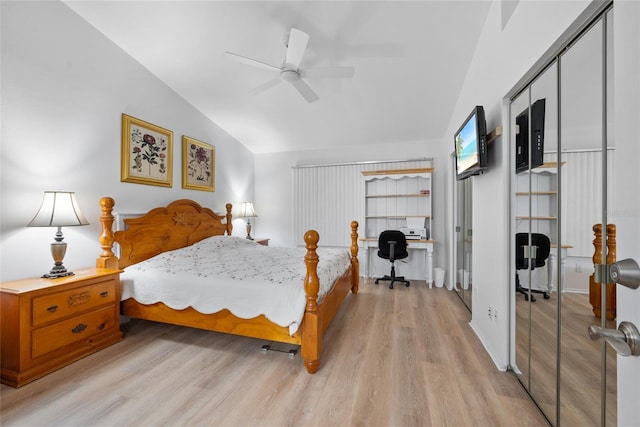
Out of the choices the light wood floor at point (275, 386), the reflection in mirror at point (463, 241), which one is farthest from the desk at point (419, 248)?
the light wood floor at point (275, 386)

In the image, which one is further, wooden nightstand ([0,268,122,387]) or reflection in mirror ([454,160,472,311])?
reflection in mirror ([454,160,472,311])

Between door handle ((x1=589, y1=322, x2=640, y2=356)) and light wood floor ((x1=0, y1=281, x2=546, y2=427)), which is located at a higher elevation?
door handle ((x1=589, y1=322, x2=640, y2=356))

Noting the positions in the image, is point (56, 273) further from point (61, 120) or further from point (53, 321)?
A: point (61, 120)

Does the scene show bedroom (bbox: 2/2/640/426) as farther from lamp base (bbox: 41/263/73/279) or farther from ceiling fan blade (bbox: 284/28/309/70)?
ceiling fan blade (bbox: 284/28/309/70)

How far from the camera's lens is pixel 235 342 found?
238cm

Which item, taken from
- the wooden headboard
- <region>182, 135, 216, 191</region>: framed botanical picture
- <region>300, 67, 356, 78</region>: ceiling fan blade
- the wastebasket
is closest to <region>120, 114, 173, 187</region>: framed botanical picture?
<region>182, 135, 216, 191</region>: framed botanical picture

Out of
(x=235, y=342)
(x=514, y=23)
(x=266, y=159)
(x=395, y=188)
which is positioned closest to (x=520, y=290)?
(x=514, y=23)

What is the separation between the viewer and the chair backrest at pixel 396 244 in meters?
3.96

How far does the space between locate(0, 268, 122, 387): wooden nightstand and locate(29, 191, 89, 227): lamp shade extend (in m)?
0.43

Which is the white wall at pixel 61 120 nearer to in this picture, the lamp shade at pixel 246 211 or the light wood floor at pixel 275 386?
the light wood floor at pixel 275 386

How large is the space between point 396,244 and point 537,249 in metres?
2.38

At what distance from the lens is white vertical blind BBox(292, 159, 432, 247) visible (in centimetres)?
477

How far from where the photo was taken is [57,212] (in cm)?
209

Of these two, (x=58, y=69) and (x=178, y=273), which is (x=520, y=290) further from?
(x=58, y=69)
